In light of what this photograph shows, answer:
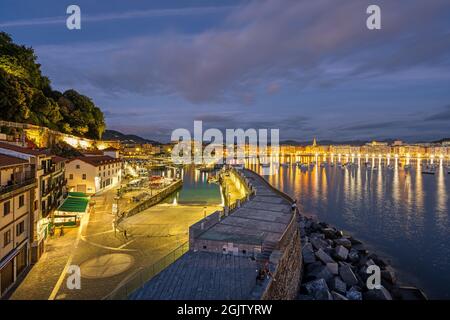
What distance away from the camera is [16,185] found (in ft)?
51.6

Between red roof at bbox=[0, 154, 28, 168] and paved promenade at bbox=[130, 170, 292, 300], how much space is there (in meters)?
11.0

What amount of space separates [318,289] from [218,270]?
20.3 ft

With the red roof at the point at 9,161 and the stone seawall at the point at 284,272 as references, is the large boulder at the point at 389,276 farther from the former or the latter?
the red roof at the point at 9,161


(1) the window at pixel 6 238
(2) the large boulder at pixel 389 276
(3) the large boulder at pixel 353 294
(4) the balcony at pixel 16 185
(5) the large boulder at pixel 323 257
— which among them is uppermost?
(4) the balcony at pixel 16 185

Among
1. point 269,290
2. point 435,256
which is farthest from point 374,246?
point 269,290

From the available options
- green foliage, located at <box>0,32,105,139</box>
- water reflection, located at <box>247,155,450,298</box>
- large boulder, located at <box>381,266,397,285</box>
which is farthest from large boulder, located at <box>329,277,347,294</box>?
green foliage, located at <box>0,32,105,139</box>

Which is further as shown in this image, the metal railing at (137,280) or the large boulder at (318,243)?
the large boulder at (318,243)

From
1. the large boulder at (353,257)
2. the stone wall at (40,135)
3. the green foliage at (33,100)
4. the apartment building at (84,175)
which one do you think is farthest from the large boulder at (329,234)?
the green foliage at (33,100)

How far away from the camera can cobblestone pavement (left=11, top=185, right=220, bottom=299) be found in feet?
43.8

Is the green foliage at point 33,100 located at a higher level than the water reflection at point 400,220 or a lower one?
higher

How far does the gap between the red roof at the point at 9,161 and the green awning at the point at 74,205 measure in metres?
7.09

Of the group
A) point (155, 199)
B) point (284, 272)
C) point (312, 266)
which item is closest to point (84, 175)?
point (155, 199)

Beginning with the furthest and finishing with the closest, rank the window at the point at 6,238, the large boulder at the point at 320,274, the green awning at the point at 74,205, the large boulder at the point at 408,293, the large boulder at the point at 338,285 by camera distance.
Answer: the green awning at the point at 74,205, the large boulder at the point at 408,293, the large boulder at the point at 320,274, the large boulder at the point at 338,285, the window at the point at 6,238

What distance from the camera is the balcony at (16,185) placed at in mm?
14503
